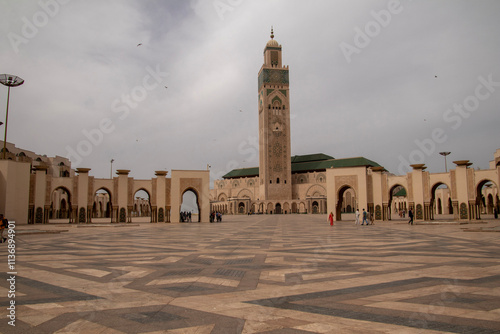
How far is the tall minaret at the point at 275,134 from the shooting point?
7044 cm

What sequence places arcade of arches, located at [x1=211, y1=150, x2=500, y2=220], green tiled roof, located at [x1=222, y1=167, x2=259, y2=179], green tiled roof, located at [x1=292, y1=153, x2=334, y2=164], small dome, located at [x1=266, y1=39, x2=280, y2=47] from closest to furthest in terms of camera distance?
arcade of arches, located at [x1=211, y1=150, x2=500, y2=220]
small dome, located at [x1=266, y1=39, x2=280, y2=47]
green tiled roof, located at [x1=292, y1=153, x2=334, y2=164]
green tiled roof, located at [x1=222, y1=167, x2=259, y2=179]

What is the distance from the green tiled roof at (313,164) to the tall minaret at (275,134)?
21.0 feet

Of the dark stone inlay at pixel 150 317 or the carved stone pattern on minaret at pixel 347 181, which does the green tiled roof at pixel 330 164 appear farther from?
the dark stone inlay at pixel 150 317

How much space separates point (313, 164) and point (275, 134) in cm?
1122

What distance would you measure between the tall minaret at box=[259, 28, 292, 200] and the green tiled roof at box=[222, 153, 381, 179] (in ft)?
21.0

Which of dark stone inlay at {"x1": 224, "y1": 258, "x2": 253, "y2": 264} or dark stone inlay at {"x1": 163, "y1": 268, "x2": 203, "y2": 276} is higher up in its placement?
dark stone inlay at {"x1": 163, "y1": 268, "x2": 203, "y2": 276}

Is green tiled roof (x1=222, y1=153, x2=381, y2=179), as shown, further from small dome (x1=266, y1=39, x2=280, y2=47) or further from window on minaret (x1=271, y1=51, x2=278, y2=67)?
small dome (x1=266, y1=39, x2=280, y2=47)

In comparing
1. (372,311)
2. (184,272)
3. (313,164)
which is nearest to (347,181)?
(184,272)

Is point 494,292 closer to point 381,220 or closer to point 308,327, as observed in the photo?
point 308,327

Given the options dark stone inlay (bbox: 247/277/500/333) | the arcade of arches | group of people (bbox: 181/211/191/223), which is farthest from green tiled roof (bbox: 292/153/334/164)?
dark stone inlay (bbox: 247/277/500/333)

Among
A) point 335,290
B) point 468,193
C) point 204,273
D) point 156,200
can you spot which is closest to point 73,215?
point 156,200

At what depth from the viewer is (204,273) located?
19.0ft

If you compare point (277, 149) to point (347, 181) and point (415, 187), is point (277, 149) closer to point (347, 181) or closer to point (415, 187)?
point (347, 181)

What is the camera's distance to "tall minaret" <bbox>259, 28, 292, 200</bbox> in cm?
7044
